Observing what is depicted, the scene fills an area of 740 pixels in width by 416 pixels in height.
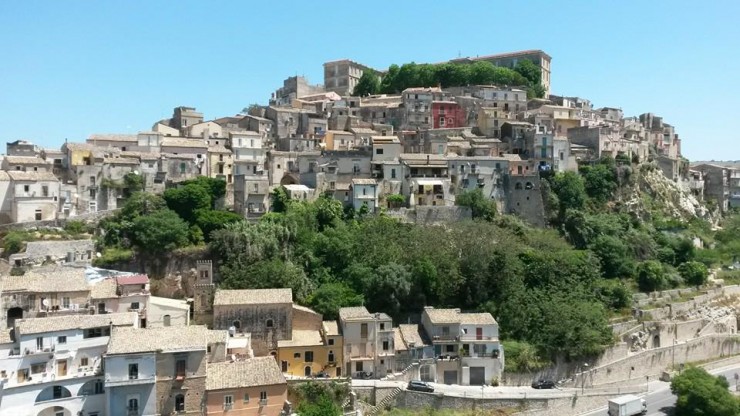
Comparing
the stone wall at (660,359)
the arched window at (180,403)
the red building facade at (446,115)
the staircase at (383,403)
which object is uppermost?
the red building facade at (446,115)

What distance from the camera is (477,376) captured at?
34938mm

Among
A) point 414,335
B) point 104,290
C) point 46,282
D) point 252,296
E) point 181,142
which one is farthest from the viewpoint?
point 181,142

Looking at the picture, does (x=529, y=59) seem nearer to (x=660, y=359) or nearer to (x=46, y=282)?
(x=660, y=359)

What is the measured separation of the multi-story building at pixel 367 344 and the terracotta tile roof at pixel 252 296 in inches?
133

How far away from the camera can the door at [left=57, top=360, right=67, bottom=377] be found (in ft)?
91.0

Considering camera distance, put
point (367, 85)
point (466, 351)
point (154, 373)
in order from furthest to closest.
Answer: point (367, 85) → point (466, 351) → point (154, 373)

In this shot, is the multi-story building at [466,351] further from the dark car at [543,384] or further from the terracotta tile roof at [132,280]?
the terracotta tile roof at [132,280]

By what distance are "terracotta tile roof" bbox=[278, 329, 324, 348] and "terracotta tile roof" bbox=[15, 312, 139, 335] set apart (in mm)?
7807

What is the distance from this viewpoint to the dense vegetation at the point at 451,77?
74.1m

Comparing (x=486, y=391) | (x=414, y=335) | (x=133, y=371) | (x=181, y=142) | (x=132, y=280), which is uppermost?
(x=181, y=142)

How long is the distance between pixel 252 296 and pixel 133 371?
8.33m

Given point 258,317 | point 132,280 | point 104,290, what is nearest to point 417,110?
point 258,317

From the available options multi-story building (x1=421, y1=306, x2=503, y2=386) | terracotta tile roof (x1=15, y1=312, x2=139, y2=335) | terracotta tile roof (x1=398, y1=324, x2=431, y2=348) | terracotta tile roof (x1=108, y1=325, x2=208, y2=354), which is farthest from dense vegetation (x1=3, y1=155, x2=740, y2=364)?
terracotta tile roof (x1=108, y1=325, x2=208, y2=354)

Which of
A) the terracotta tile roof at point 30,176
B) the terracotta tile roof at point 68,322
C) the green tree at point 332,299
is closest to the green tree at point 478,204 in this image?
the green tree at point 332,299
